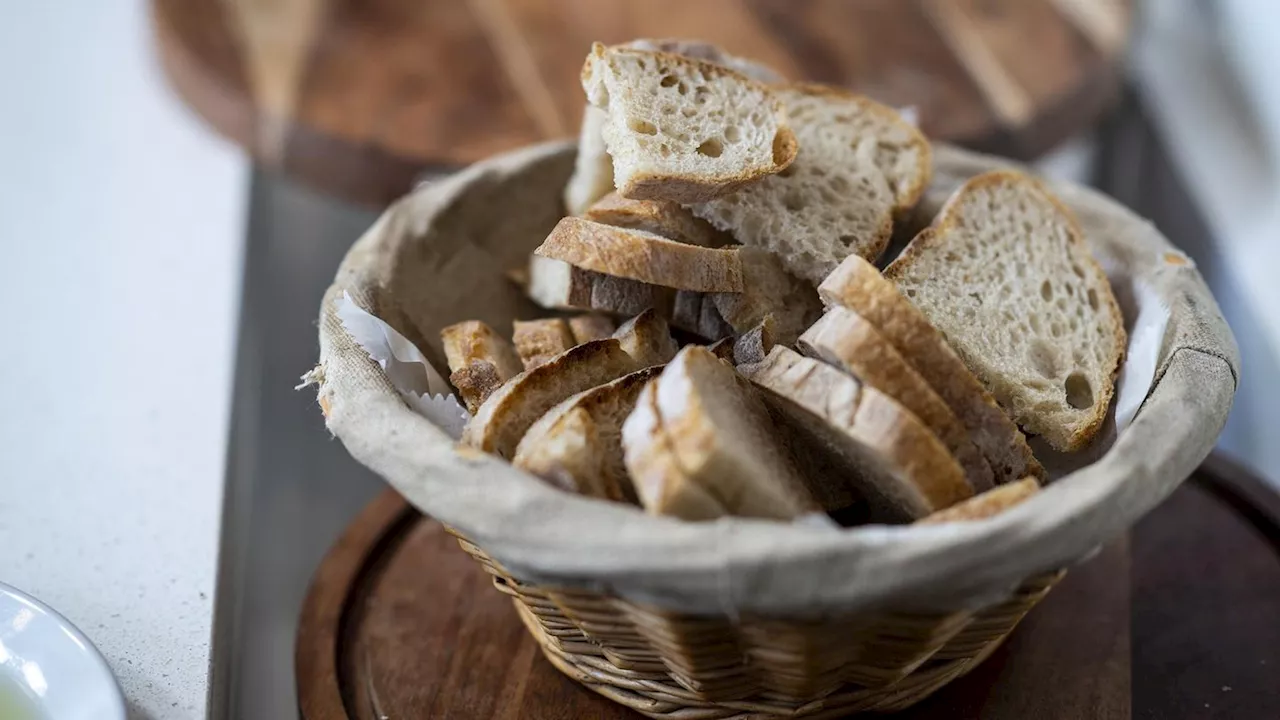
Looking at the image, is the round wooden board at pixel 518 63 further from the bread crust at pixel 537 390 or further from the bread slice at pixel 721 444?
the bread slice at pixel 721 444

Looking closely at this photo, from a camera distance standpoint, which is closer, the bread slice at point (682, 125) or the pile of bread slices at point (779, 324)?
the pile of bread slices at point (779, 324)

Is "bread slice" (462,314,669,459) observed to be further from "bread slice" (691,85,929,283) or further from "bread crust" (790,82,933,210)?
"bread crust" (790,82,933,210)

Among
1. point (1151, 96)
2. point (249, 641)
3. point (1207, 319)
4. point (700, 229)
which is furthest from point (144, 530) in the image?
point (1151, 96)

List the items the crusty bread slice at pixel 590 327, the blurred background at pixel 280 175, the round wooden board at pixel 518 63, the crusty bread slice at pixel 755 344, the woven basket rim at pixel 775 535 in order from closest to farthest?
the woven basket rim at pixel 775 535 < the crusty bread slice at pixel 755 344 < the crusty bread slice at pixel 590 327 < the blurred background at pixel 280 175 < the round wooden board at pixel 518 63

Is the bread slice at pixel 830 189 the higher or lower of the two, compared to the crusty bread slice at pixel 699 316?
higher

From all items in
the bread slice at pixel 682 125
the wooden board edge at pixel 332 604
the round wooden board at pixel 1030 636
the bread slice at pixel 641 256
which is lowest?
the round wooden board at pixel 1030 636

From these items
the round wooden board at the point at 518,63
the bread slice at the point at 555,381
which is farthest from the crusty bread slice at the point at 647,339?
the round wooden board at the point at 518,63
